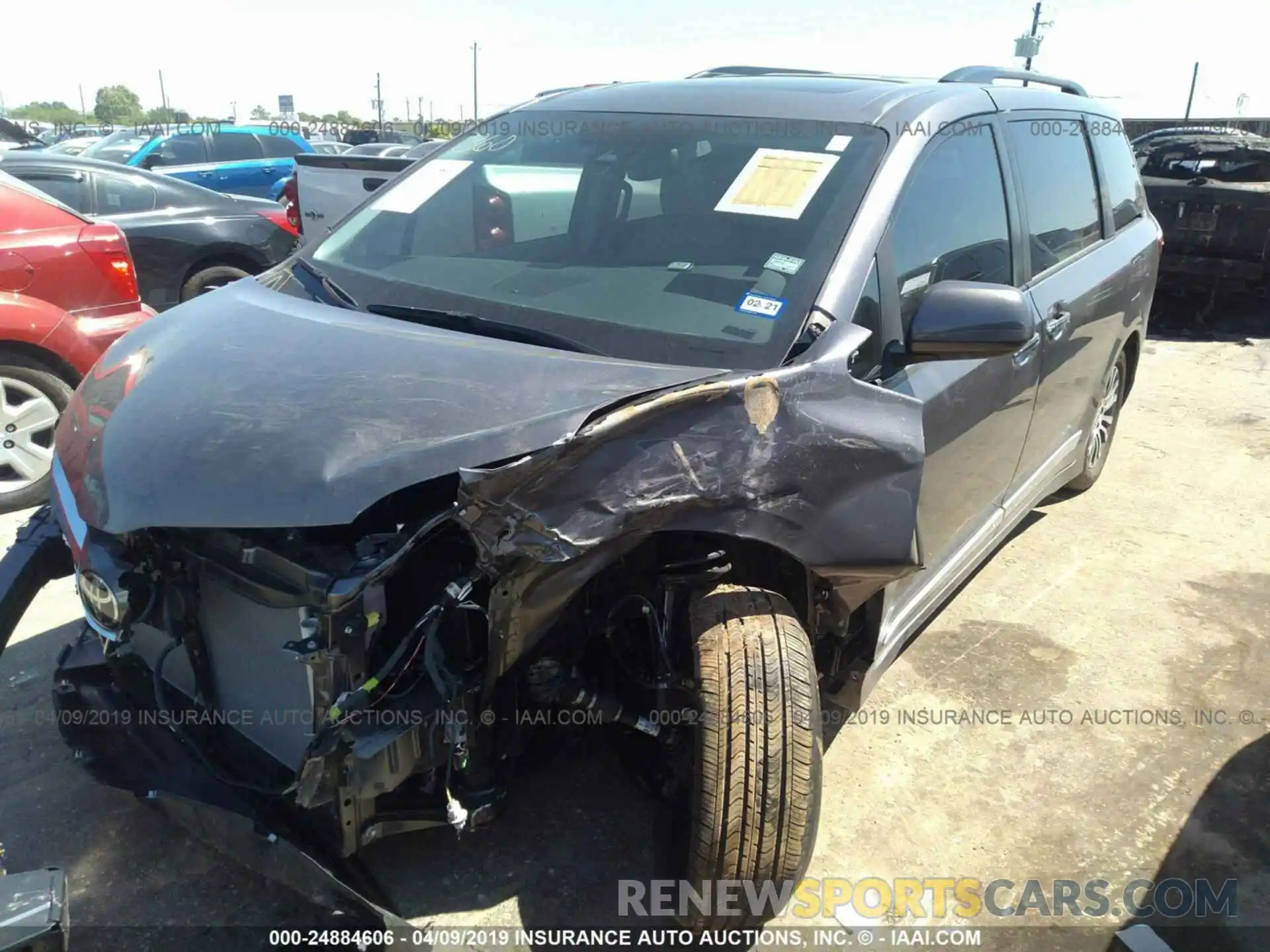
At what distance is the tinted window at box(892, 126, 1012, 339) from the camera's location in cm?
256

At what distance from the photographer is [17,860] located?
2469mm

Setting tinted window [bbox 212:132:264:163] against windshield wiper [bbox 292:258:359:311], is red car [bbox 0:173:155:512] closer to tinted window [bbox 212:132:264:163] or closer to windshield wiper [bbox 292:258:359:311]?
windshield wiper [bbox 292:258:359:311]

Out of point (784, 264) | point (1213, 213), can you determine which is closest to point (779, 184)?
point (784, 264)

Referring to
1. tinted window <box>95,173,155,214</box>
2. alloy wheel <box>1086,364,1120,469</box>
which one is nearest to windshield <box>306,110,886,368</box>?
alloy wheel <box>1086,364,1120,469</box>

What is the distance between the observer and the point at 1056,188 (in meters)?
3.62

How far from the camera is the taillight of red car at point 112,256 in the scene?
475cm

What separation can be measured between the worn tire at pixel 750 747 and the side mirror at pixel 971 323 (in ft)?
2.57

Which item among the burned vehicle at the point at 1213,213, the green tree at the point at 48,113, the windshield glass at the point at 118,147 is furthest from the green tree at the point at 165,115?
the burned vehicle at the point at 1213,213

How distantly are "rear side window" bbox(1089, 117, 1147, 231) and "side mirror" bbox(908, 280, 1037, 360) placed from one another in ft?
7.51

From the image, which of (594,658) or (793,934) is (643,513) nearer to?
(594,658)

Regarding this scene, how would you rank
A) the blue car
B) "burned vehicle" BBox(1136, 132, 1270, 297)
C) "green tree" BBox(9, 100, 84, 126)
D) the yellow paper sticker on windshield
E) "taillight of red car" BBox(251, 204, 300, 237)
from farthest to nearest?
"green tree" BBox(9, 100, 84, 126) → the blue car → "burned vehicle" BBox(1136, 132, 1270, 297) → "taillight of red car" BBox(251, 204, 300, 237) → the yellow paper sticker on windshield

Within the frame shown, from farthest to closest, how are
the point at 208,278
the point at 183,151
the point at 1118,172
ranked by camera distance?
the point at 183,151 < the point at 208,278 < the point at 1118,172

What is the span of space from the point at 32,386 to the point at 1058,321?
4526 millimetres

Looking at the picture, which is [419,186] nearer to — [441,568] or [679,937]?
[441,568]
